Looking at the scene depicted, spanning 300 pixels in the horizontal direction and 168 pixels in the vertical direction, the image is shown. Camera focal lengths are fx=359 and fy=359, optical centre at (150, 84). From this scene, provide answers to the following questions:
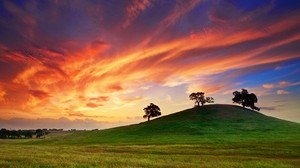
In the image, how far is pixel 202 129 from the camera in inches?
3907

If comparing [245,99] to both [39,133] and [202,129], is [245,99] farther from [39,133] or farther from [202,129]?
[39,133]

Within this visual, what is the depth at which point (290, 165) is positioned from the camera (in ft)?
107

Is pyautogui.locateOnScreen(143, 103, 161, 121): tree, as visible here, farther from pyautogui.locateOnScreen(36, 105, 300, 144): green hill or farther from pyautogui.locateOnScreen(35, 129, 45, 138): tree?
pyautogui.locateOnScreen(35, 129, 45, 138): tree

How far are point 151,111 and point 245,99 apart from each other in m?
37.5

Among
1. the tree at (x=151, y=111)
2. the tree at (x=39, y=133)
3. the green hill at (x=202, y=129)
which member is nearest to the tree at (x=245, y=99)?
the green hill at (x=202, y=129)

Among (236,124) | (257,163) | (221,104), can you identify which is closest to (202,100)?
(221,104)

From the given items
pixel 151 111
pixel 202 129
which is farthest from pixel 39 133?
pixel 202 129

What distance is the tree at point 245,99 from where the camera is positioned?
139625mm

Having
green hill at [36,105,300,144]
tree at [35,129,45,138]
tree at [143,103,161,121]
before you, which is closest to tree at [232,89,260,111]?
green hill at [36,105,300,144]

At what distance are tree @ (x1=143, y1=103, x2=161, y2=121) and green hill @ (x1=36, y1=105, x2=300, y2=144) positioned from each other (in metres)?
16.4

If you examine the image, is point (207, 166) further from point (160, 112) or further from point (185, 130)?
point (160, 112)

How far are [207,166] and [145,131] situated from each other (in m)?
75.8

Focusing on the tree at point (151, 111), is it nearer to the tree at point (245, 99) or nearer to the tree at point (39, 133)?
the tree at point (245, 99)

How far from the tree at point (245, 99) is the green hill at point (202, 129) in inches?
195
